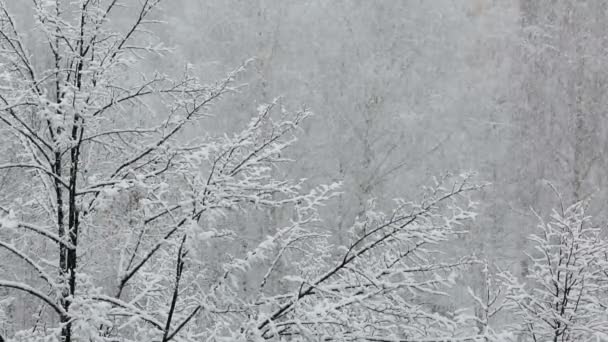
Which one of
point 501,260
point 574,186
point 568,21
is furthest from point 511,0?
point 501,260

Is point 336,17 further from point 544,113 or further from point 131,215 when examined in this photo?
point 131,215

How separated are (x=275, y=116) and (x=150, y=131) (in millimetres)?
7549

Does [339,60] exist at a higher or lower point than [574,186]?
higher

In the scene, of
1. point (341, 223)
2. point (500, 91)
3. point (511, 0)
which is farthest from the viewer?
point (511, 0)

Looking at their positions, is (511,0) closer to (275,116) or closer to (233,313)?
(275,116)

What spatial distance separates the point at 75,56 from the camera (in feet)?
11.1

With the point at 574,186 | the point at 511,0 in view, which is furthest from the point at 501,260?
the point at 511,0

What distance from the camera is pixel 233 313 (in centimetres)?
333

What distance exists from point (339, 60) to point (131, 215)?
8.42 m

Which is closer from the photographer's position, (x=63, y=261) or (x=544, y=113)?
(x=63, y=261)

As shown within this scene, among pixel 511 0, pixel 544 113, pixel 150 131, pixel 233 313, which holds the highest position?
pixel 511 0

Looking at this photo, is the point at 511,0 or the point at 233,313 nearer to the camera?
the point at 233,313

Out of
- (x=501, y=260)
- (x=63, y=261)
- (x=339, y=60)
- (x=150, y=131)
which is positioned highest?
(x=339, y=60)

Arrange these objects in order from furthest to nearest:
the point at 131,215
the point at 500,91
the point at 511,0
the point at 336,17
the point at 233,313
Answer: the point at 511,0 → the point at 500,91 → the point at 336,17 → the point at 131,215 → the point at 233,313
